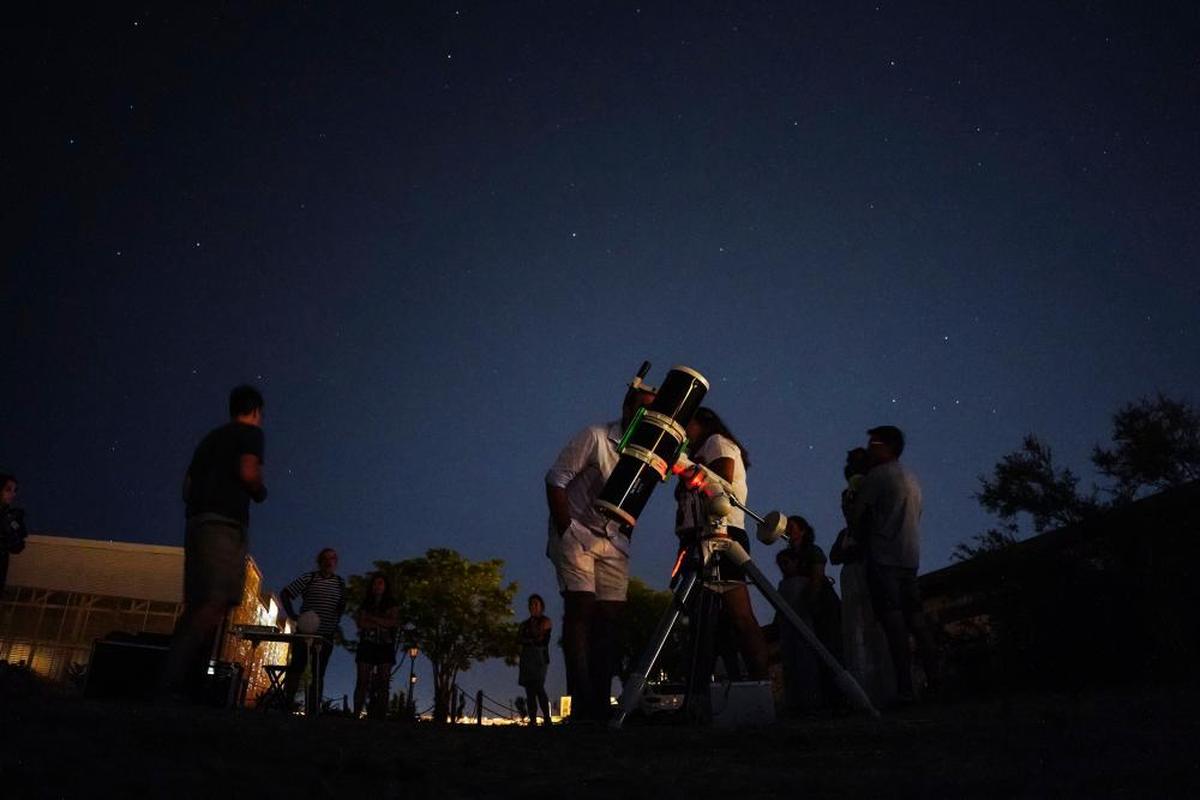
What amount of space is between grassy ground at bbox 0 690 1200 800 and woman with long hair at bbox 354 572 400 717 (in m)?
5.61

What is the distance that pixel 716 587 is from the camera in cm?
429

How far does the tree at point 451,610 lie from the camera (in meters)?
27.5

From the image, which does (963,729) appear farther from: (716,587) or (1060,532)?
(1060,532)

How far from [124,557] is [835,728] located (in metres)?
32.6

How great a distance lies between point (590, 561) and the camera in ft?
15.6

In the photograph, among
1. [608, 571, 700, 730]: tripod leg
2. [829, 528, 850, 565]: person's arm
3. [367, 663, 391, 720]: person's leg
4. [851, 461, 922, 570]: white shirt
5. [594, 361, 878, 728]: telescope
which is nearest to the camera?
[608, 571, 700, 730]: tripod leg

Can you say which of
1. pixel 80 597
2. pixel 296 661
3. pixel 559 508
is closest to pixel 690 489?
pixel 559 508

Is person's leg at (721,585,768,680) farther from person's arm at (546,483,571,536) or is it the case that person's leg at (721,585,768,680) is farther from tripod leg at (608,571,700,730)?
person's arm at (546,483,571,536)

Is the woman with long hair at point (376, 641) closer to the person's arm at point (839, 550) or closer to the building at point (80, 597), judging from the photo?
the person's arm at point (839, 550)

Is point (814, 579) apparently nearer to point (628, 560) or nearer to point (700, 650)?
point (628, 560)

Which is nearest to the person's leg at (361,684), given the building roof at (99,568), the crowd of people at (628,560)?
the crowd of people at (628,560)

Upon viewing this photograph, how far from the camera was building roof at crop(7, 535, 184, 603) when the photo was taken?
93.9ft


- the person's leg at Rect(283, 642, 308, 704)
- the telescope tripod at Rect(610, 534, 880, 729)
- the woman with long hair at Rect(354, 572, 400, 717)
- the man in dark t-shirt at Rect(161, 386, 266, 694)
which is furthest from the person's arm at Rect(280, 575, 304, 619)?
the telescope tripod at Rect(610, 534, 880, 729)

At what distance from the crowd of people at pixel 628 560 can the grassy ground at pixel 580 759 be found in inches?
53.5
